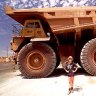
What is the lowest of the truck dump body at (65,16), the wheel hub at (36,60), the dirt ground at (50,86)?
the dirt ground at (50,86)

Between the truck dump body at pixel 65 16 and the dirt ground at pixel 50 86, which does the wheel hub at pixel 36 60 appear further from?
the truck dump body at pixel 65 16

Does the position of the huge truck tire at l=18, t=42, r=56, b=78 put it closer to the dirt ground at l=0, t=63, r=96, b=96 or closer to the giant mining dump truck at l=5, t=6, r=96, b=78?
the giant mining dump truck at l=5, t=6, r=96, b=78

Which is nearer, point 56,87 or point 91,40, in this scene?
point 56,87

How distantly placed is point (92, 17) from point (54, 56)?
8.26 ft

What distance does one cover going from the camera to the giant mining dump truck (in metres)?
17.6

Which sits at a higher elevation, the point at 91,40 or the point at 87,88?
the point at 91,40

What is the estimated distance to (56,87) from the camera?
50.9ft

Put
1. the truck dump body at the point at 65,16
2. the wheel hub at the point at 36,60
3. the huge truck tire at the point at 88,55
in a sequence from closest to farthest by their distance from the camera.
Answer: the huge truck tire at the point at 88,55 → the truck dump body at the point at 65,16 → the wheel hub at the point at 36,60

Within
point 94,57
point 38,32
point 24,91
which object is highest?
point 38,32

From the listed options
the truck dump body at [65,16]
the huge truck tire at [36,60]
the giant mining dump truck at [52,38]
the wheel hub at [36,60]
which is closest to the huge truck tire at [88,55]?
the giant mining dump truck at [52,38]

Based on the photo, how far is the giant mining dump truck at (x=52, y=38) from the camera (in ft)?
57.7

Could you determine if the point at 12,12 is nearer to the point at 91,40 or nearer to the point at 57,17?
the point at 57,17

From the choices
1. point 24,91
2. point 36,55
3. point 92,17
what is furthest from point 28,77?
point 92,17

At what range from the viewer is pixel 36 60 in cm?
1816
